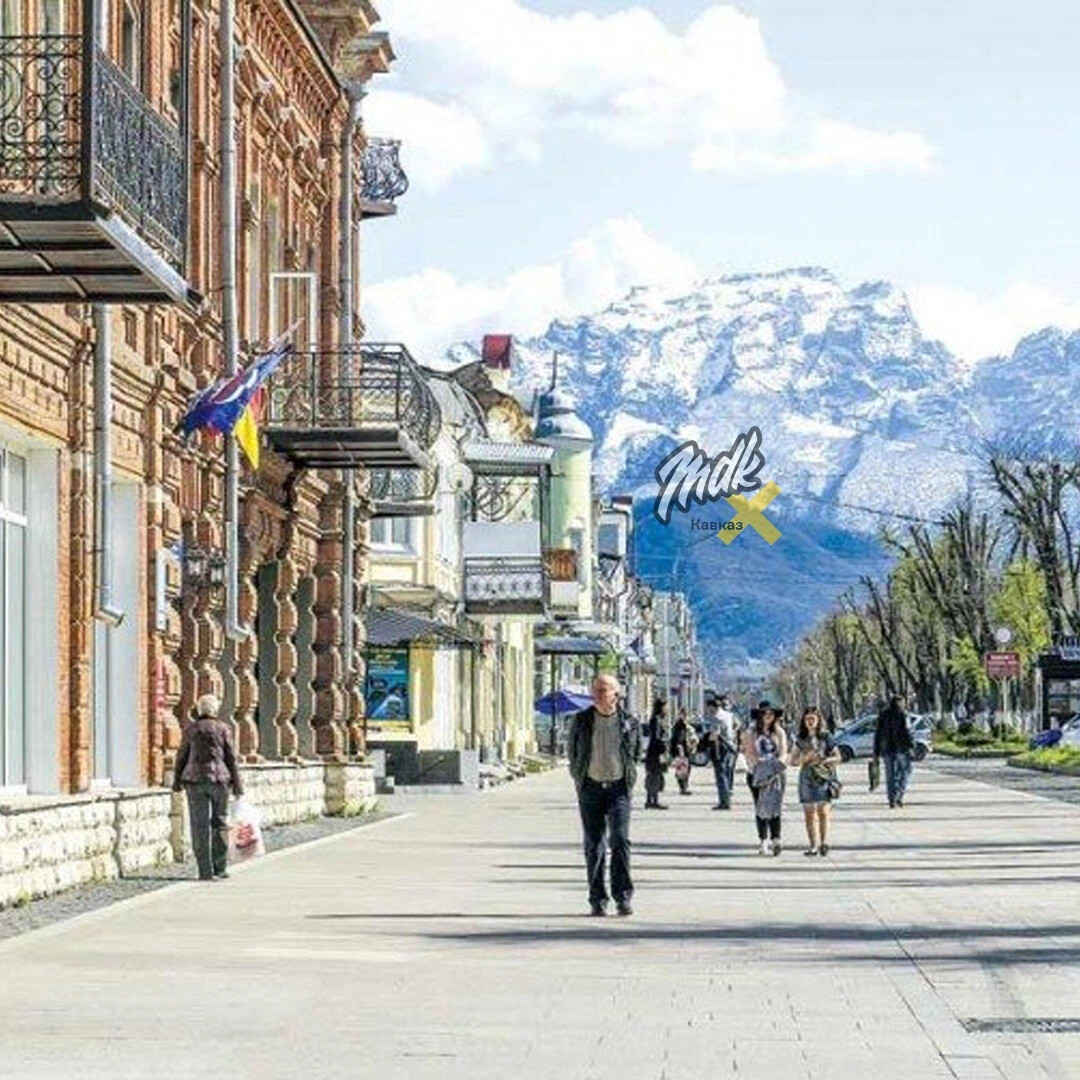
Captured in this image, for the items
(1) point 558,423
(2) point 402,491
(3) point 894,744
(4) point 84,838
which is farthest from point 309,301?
(1) point 558,423

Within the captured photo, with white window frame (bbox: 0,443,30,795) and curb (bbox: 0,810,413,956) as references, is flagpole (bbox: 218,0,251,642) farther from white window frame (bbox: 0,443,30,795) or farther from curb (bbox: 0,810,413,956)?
white window frame (bbox: 0,443,30,795)

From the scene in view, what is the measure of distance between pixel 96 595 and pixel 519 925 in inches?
266

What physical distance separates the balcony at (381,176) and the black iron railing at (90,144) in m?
26.9

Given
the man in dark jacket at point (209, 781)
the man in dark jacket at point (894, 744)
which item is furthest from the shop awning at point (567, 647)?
the man in dark jacket at point (209, 781)

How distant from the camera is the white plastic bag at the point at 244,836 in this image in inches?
1152

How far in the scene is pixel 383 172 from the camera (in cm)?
4900

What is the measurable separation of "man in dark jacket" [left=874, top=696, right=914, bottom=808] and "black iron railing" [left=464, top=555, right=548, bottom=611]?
26483 mm

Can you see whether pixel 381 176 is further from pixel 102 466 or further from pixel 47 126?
pixel 47 126

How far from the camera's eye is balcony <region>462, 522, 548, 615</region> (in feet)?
251

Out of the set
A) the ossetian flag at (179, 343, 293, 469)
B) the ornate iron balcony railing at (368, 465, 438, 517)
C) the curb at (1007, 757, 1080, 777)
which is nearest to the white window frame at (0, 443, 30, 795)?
the ossetian flag at (179, 343, 293, 469)

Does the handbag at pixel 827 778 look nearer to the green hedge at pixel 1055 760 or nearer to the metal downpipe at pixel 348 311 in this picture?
the metal downpipe at pixel 348 311

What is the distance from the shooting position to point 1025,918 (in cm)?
2273

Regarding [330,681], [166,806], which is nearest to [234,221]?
[166,806]

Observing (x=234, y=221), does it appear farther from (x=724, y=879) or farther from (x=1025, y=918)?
(x=1025, y=918)
